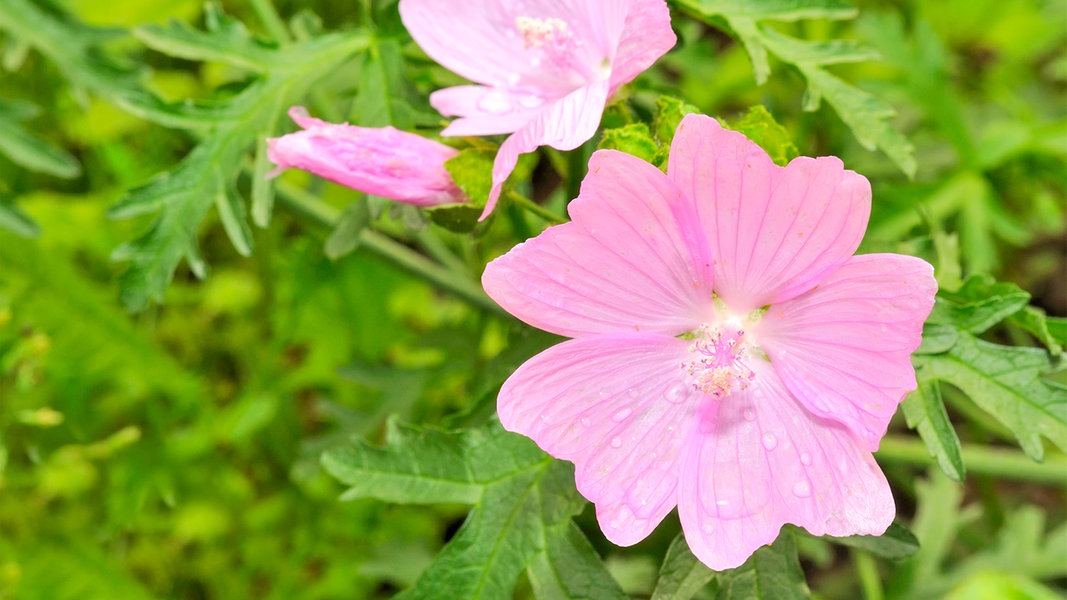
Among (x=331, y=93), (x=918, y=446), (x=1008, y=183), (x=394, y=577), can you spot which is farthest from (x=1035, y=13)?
(x=394, y=577)

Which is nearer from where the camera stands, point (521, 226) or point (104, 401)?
point (521, 226)

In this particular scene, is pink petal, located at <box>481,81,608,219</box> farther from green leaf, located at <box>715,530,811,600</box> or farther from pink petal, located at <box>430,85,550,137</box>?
green leaf, located at <box>715,530,811,600</box>

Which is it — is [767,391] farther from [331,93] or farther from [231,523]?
[231,523]

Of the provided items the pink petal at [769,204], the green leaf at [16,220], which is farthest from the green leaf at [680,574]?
the green leaf at [16,220]

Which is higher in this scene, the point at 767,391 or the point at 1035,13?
the point at 767,391

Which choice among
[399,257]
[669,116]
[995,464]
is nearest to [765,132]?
[669,116]

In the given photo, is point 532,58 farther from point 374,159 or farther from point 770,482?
point 770,482
